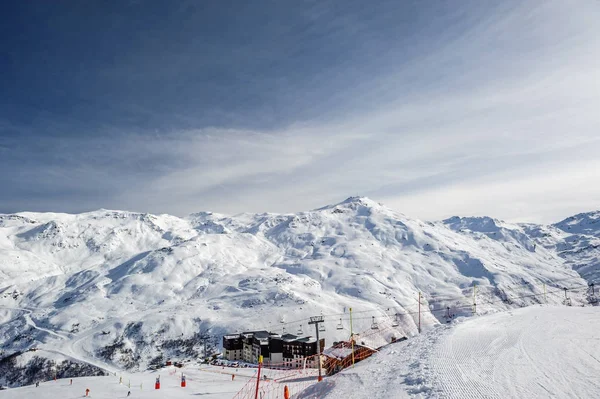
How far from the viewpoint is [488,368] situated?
20.3 m

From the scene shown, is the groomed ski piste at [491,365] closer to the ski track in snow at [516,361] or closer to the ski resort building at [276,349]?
the ski track in snow at [516,361]

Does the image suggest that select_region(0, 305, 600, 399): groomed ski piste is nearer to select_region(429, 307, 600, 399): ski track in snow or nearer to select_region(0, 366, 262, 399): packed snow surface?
select_region(429, 307, 600, 399): ski track in snow

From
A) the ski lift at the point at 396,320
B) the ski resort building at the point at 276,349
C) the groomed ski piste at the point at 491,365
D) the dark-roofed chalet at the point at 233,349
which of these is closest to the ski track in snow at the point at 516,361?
the groomed ski piste at the point at 491,365

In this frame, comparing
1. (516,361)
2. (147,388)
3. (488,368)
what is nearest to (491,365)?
(488,368)

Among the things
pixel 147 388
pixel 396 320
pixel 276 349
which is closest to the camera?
pixel 147 388

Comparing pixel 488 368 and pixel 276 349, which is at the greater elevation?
pixel 488 368

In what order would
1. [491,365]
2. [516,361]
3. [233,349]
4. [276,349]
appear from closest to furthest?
[491,365] < [516,361] < [276,349] < [233,349]

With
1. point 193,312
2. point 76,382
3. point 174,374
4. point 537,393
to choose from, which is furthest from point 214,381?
point 193,312

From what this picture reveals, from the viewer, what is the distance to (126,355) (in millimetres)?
140750

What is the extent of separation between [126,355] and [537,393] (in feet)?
517

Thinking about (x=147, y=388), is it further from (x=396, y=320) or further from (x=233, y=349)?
(x=396, y=320)

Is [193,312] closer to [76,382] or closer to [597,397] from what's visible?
[76,382]

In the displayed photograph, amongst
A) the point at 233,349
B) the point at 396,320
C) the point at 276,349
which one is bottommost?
Answer: the point at 396,320

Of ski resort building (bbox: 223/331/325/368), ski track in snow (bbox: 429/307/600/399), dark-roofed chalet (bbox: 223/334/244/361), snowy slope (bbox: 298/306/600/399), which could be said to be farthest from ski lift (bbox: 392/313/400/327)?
snowy slope (bbox: 298/306/600/399)
